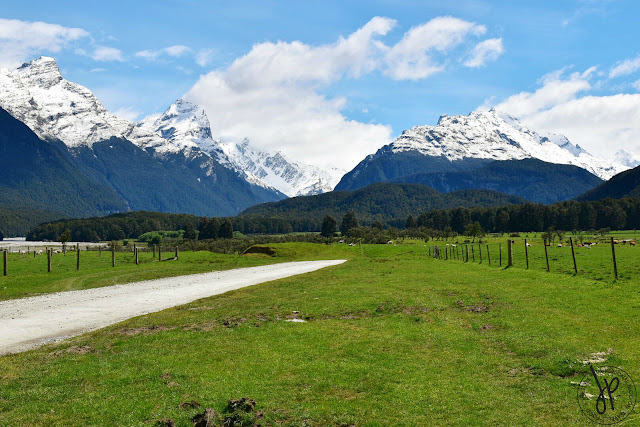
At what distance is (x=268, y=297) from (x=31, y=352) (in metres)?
19.1

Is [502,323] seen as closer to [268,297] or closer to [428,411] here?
[428,411]

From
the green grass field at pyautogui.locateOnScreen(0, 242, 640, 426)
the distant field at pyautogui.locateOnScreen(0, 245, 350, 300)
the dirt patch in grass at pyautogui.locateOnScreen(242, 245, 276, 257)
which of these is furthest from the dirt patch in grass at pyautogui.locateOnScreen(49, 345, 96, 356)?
the dirt patch in grass at pyautogui.locateOnScreen(242, 245, 276, 257)

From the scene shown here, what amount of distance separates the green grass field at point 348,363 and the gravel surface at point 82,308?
3.55 meters

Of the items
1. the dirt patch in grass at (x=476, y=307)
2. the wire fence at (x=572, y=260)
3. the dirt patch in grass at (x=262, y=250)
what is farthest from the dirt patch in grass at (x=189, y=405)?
the dirt patch in grass at (x=262, y=250)

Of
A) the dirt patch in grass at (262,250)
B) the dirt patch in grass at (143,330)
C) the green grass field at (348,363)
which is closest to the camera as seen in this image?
the green grass field at (348,363)

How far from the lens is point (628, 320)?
22.1 meters

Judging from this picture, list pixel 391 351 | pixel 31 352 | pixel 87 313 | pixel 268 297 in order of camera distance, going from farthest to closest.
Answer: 1. pixel 268 297
2. pixel 87 313
3. pixel 31 352
4. pixel 391 351

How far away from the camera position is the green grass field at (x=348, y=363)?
13.4 m

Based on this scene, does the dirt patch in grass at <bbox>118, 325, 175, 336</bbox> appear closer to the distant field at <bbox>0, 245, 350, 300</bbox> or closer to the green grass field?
the green grass field

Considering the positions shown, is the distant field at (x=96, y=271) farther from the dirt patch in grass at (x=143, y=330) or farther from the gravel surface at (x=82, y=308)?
the dirt patch in grass at (x=143, y=330)

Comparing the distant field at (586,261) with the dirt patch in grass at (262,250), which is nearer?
the distant field at (586,261)

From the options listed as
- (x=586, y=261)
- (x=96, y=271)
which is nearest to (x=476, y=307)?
(x=586, y=261)

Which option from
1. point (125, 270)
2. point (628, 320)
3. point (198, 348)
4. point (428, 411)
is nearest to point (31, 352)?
point (198, 348)

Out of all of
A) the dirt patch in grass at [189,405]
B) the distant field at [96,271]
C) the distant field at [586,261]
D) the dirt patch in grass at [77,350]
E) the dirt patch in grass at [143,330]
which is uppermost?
the distant field at [96,271]
